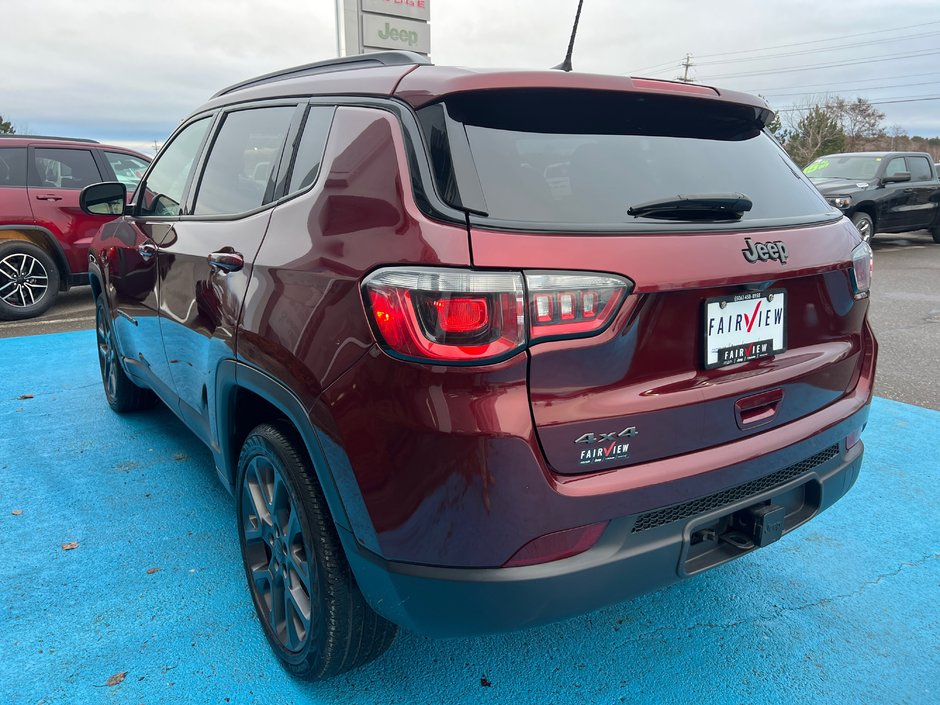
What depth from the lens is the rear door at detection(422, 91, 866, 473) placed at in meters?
1.49

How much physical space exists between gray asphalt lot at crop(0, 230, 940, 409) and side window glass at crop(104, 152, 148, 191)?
158 cm

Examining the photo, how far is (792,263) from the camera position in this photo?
1.84 meters

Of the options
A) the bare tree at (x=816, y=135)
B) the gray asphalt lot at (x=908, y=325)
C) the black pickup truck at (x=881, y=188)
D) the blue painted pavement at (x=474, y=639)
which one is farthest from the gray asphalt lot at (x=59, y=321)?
the bare tree at (x=816, y=135)

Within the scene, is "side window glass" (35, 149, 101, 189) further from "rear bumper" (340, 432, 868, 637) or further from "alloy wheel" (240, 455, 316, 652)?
"rear bumper" (340, 432, 868, 637)

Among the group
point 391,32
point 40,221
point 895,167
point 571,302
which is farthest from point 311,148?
point 895,167

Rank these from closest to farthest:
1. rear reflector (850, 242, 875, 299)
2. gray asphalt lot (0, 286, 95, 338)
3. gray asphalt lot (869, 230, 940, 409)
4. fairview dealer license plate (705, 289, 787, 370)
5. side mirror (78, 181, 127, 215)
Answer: fairview dealer license plate (705, 289, 787, 370), rear reflector (850, 242, 875, 299), side mirror (78, 181, 127, 215), gray asphalt lot (869, 230, 940, 409), gray asphalt lot (0, 286, 95, 338)

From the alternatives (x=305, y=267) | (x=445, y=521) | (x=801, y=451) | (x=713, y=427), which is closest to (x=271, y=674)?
(x=445, y=521)

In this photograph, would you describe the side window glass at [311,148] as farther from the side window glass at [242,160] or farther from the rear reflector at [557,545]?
the rear reflector at [557,545]

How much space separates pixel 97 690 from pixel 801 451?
7.13 feet

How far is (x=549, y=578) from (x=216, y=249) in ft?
5.11

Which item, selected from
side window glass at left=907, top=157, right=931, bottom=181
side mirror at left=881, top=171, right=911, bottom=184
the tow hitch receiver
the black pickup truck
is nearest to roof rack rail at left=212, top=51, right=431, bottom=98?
the tow hitch receiver

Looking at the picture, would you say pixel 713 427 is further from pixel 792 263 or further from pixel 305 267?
pixel 305 267

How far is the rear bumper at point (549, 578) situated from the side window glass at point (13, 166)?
7646mm

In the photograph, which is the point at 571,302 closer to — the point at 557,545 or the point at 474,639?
the point at 557,545
